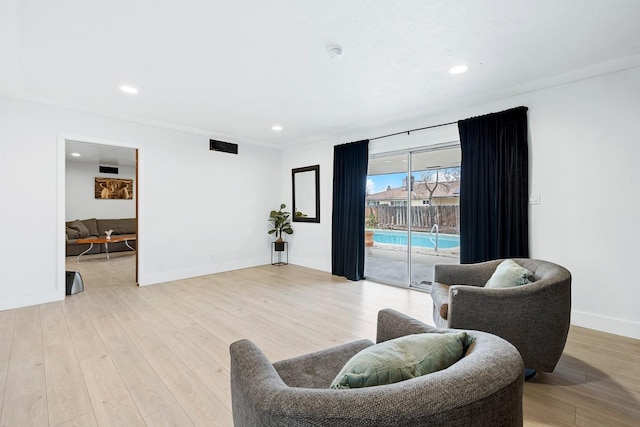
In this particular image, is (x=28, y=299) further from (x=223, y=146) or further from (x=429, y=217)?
(x=429, y=217)

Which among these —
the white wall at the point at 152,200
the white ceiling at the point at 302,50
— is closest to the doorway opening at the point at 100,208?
the white wall at the point at 152,200

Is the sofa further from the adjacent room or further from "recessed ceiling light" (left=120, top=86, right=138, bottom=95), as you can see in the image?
"recessed ceiling light" (left=120, top=86, right=138, bottom=95)

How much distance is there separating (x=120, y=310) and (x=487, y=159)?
4748 millimetres

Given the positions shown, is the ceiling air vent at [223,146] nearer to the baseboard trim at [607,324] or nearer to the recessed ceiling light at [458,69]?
the recessed ceiling light at [458,69]

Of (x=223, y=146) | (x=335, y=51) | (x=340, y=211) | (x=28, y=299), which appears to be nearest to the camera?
(x=335, y=51)

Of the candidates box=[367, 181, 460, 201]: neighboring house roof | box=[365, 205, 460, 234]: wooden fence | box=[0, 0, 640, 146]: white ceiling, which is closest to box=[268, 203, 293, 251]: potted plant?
box=[365, 205, 460, 234]: wooden fence

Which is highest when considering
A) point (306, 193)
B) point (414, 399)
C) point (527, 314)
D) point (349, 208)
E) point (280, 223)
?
point (306, 193)

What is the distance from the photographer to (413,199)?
4.62 metres

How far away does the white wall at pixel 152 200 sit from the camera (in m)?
3.56

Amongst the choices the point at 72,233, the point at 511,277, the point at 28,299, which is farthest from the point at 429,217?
the point at 72,233

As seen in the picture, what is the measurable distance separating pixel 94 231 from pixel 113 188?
Answer: 5.48ft

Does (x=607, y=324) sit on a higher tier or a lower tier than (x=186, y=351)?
higher

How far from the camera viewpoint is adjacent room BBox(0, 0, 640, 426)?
150 cm

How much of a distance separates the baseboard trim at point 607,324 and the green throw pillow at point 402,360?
3.01m
